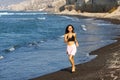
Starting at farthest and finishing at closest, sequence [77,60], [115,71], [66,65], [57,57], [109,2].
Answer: [109,2], [57,57], [77,60], [66,65], [115,71]

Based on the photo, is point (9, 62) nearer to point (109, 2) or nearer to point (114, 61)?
point (114, 61)

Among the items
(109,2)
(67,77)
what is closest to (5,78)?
(67,77)

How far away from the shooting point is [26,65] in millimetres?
18031

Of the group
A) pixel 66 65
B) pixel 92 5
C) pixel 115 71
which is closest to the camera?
pixel 115 71

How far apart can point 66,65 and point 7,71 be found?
271 cm

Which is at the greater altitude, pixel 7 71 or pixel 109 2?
pixel 7 71

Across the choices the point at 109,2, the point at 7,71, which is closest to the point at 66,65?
the point at 7,71

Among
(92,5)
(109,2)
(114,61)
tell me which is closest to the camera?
(114,61)

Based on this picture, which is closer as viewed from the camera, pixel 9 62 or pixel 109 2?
pixel 9 62

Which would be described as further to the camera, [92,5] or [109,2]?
[92,5]

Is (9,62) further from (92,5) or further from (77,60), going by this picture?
(92,5)

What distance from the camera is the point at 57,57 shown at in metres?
20.2

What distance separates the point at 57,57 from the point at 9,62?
2586 millimetres

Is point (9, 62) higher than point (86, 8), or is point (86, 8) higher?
point (9, 62)
